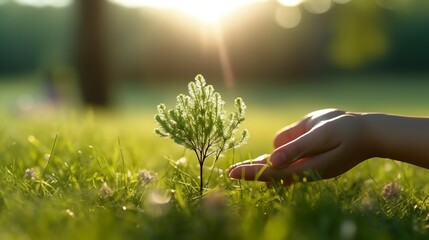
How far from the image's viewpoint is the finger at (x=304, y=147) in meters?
2.00

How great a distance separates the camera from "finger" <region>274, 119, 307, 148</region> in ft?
8.31

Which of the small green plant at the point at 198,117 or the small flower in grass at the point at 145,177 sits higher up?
the small green plant at the point at 198,117

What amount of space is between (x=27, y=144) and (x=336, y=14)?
89.1ft

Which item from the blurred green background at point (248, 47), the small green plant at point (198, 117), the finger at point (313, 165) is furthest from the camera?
the blurred green background at point (248, 47)

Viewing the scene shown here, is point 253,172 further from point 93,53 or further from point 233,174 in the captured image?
point 93,53

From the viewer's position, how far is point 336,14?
29.5 m

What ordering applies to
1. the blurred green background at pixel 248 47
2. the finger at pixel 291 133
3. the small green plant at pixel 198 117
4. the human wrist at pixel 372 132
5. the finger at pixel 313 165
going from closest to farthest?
the small green plant at pixel 198 117 < the finger at pixel 313 165 < the human wrist at pixel 372 132 < the finger at pixel 291 133 < the blurred green background at pixel 248 47

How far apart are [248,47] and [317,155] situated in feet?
89.6

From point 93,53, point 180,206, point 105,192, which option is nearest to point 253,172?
point 180,206

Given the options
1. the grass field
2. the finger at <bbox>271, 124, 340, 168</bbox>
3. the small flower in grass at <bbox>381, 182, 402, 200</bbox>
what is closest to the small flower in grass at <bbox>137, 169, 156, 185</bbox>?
the grass field

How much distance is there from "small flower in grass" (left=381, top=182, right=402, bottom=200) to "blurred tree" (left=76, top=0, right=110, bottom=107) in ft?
36.7

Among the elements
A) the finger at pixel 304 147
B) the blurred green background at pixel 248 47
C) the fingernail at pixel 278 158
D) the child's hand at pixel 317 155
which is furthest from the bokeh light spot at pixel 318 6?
the fingernail at pixel 278 158

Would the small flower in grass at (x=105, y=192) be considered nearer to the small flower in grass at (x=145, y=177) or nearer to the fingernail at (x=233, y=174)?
the small flower in grass at (x=145, y=177)

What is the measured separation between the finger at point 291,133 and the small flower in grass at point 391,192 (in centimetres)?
37
